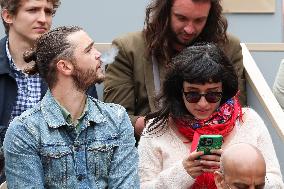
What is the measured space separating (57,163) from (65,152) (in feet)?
0.22

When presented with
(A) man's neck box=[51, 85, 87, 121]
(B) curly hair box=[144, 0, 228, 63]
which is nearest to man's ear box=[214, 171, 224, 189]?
(A) man's neck box=[51, 85, 87, 121]

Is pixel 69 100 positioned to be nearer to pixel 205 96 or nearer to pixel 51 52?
pixel 51 52

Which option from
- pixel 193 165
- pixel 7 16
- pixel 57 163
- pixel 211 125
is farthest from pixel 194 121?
pixel 7 16

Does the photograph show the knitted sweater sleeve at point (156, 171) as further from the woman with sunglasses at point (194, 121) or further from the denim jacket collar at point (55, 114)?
the denim jacket collar at point (55, 114)

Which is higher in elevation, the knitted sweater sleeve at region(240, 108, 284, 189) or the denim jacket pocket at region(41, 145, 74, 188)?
the denim jacket pocket at region(41, 145, 74, 188)

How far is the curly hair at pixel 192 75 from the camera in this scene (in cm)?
472

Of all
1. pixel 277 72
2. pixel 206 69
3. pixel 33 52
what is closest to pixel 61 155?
pixel 33 52

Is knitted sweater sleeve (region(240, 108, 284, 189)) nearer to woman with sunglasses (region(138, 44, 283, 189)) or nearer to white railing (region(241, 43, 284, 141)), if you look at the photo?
woman with sunglasses (region(138, 44, 283, 189))

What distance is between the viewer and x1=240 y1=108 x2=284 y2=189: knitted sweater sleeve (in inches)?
181

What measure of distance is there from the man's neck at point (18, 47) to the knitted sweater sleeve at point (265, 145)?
143 cm

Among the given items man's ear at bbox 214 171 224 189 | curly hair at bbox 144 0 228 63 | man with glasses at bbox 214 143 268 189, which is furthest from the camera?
curly hair at bbox 144 0 228 63

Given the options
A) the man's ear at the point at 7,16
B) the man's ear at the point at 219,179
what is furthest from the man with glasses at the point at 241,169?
the man's ear at the point at 7,16

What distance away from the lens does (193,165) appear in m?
4.46

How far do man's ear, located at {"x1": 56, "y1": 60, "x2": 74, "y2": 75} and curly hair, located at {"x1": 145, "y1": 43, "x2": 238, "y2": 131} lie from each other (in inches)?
23.6
